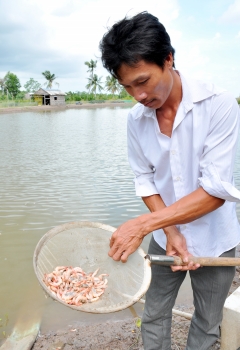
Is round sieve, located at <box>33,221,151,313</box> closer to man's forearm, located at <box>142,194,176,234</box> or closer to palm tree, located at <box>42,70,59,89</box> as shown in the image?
man's forearm, located at <box>142,194,176,234</box>

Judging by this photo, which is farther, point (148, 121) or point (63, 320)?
point (63, 320)

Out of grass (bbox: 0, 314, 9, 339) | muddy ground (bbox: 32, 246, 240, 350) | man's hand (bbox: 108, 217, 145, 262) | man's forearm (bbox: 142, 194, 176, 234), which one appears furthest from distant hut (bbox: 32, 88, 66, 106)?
man's hand (bbox: 108, 217, 145, 262)

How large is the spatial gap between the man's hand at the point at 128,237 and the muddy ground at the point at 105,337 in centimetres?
140

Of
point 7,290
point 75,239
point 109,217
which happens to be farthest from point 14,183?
point 75,239

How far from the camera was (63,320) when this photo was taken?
3613 mm

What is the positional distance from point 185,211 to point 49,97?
165 feet

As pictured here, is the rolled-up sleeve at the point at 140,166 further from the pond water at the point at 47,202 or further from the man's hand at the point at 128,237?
the pond water at the point at 47,202

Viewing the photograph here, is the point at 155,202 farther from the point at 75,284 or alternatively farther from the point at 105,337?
the point at 105,337

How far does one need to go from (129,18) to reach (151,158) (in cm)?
70

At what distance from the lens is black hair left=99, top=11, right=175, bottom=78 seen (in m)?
1.56

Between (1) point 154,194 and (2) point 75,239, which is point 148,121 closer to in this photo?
(1) point 154,194

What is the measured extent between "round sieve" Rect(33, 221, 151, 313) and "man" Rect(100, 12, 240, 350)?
0.14 meters

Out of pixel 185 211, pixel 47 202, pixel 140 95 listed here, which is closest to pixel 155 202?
pixel 185 211

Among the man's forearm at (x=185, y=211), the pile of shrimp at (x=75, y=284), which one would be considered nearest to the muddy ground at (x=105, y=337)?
the pile of shrimp at (x=75, y=284)
